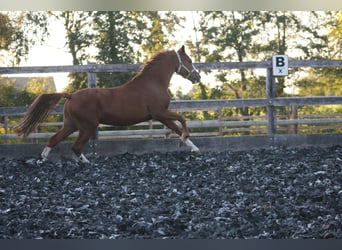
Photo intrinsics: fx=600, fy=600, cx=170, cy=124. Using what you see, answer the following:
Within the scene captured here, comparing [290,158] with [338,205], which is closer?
[338,205]

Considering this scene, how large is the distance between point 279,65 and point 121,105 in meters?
1.37

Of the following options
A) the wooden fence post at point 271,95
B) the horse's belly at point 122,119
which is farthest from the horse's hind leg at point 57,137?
the wooden fence post at point 271,95

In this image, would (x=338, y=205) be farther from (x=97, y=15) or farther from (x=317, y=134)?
(x=97, y=15)

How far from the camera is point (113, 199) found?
3719 mm

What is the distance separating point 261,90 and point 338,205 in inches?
80.9

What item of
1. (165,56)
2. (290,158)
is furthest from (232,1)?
(290,158)

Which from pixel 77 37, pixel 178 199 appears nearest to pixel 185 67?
pixel 77 37

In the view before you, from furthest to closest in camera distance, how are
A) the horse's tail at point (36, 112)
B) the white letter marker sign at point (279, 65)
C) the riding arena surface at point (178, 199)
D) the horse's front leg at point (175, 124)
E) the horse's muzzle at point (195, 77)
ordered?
the white letter marker sign at point (279, 65)
the horse's muzzle at point (195, 77)
the horse's front leg at point (175, 124)
the horse's tail at point (36, 112)
the riding arena surface at point (178, 199)

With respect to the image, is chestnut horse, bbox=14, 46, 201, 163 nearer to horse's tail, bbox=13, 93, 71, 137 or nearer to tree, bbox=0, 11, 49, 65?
horse's tail, bbox=13, 93, 71, 137

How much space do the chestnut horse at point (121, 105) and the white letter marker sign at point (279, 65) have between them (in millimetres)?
661

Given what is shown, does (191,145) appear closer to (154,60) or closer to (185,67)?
(185,67)

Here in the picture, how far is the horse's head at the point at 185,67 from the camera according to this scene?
4871 millimetres

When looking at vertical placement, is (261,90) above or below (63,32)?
below

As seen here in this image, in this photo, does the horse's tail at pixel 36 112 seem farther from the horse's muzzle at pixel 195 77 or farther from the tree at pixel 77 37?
the horse's muzzle at pixel 195 77
